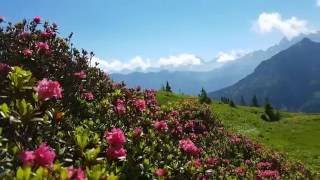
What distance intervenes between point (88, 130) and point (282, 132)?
172 feet

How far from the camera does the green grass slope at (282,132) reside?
43875mm

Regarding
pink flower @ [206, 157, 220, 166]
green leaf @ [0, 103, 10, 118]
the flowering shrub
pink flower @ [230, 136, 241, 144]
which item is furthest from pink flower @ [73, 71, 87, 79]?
pink flower @ [230, 136, 241, 144]

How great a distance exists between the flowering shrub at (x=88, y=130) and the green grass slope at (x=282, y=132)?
2192 cm

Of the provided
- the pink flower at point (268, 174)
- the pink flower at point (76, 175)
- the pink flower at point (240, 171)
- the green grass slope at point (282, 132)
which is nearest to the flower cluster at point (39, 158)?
the pink flower at point (76, 175)

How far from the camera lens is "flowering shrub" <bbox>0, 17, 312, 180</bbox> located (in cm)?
641

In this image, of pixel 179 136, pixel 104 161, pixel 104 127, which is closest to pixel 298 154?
pixel 179 136

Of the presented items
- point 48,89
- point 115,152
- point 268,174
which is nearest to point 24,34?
point 48,89

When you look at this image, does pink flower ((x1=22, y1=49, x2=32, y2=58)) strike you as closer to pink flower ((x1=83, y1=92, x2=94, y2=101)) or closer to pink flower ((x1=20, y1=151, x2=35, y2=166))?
pink flower ((x1=83, y1=92, x2=94, y2=101))

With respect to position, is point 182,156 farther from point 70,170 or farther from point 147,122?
point 70,170

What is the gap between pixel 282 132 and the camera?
193 ft

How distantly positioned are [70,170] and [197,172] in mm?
4222

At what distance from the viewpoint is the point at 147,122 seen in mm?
11375

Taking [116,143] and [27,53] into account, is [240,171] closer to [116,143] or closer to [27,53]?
[27,53]

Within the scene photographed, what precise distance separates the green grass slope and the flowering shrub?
71.9ft
